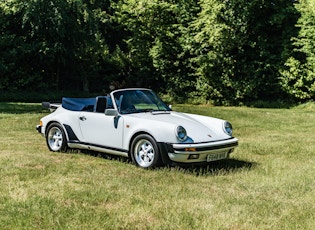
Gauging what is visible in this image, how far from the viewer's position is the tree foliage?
74.7ft

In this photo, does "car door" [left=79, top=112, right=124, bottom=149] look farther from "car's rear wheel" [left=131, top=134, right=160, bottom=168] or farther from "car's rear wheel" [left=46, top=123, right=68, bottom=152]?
"car's rear wheel" [left=46, top=123, right=68, bottom=152]

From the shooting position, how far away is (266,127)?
522 inches

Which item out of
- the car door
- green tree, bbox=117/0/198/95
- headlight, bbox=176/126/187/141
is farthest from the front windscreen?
green tree, bbox=117/0/198/95

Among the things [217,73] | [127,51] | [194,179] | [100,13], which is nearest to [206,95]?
[217,73]

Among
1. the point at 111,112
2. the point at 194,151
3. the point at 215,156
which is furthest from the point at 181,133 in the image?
the point at 111,112

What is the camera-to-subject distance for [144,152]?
7.02 m

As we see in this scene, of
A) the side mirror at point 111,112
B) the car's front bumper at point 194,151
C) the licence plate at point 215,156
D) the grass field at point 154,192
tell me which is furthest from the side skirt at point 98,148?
the licence plate at point 215,156

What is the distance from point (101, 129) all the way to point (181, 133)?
68.5 inches

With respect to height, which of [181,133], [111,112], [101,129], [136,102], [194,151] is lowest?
[194,151]

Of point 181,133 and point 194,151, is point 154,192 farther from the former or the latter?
point 181,133

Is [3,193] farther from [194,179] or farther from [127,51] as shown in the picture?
[127,51]

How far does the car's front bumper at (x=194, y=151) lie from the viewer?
653 cm

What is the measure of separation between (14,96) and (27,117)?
11.1 metres

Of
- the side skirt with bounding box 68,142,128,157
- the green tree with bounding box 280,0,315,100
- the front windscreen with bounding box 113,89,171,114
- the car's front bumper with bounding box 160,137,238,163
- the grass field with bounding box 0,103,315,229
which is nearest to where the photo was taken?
the grass field with bounding box 0,103,315,229
